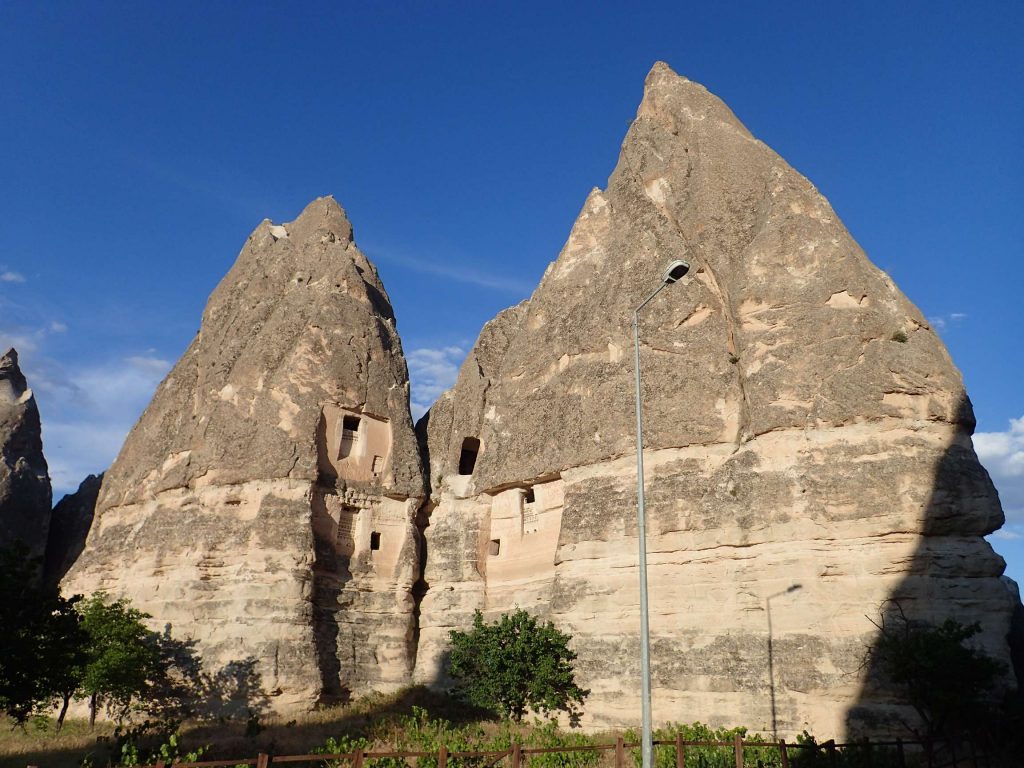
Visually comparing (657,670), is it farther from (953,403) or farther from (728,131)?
(728,131)

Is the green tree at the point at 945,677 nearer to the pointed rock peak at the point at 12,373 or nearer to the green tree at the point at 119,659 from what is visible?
the green tree at the point at 119,659

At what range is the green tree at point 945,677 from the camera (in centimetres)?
1786

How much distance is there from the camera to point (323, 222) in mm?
37281

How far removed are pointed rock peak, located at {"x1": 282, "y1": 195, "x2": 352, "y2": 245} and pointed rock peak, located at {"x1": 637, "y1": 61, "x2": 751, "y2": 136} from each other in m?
13.9

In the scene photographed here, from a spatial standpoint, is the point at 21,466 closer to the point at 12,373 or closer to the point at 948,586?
the point at 12,373

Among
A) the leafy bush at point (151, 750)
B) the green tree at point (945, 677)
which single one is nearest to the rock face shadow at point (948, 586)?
the green tree at point (945, 677)

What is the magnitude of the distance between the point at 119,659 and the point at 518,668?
38.3 ft

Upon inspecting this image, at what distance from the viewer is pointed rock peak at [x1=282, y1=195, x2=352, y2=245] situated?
122 feet

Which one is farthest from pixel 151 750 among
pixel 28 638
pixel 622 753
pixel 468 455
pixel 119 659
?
pixel 468 455

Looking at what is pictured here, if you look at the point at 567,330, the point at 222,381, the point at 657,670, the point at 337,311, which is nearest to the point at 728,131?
the point at 567,330

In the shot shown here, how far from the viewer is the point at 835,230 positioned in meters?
25.6

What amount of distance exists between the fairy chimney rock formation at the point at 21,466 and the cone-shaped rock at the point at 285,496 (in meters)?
9.74

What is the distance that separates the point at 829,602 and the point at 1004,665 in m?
3.82

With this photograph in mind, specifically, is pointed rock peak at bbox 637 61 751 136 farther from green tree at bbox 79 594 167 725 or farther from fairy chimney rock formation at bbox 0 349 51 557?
fairy chimney rock formation at bbox 0 349 51 557
